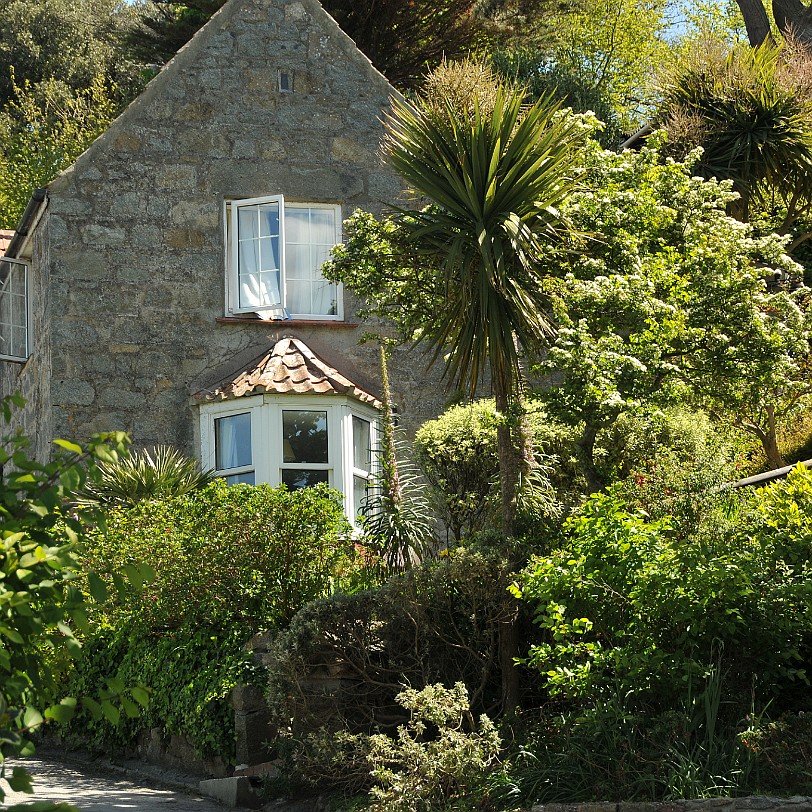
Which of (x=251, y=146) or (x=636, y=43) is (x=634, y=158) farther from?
(x=636, y=43)

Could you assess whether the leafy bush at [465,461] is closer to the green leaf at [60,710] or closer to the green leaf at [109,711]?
the green leaf at [109,711]

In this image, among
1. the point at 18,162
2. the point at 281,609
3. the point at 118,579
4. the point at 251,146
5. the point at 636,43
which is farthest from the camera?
the point at 636,43

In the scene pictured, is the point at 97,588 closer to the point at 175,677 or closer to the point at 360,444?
the point at 175,677

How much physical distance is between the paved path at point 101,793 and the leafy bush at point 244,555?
1.46 meters

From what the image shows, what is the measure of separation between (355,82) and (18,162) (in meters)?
12.4

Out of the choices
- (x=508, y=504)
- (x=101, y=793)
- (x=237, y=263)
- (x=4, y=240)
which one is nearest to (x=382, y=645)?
(x=508, y=504)

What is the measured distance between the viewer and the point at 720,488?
9.71 meters

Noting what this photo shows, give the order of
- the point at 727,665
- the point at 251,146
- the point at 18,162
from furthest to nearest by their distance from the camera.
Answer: the point at 18,162 → the point at 251,146 → the point at 727,665

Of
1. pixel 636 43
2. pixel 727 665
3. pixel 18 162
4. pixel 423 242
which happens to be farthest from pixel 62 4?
pixel 727 665

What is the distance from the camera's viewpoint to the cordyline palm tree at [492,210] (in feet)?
29.4

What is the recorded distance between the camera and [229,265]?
1483cm

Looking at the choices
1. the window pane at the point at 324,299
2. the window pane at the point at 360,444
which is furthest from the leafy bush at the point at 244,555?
the window pane at the point at 324,299

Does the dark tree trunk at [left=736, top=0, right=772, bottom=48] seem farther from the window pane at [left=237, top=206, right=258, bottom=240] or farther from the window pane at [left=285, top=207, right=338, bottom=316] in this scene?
the window pane at [left=237, top=206, right=258, bottom=240]

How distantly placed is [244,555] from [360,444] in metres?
4.78
